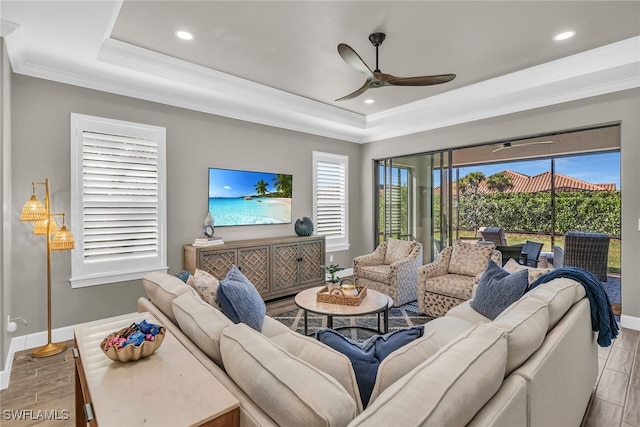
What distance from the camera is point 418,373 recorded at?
1.00 meters

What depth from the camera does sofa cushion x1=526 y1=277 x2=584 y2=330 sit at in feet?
5.64

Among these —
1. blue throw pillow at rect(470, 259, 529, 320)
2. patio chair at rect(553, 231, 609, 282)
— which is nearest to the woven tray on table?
blue throw pillow at rect(470, 259, 529, 320)

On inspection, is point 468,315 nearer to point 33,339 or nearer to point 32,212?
point 32,212

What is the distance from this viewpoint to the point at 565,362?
1.57 metres

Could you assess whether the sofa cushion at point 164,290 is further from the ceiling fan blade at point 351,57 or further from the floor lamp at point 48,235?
the ceiling fan blade at point 351,57

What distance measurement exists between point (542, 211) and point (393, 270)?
3743mm

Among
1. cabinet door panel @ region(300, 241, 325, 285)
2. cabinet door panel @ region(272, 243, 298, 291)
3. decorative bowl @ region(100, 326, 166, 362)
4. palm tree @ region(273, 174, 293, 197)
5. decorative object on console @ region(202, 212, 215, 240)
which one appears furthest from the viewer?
palm tree @ region(273, 174, 293, 197)

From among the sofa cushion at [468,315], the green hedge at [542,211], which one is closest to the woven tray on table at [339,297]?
the sofa cushion at [468,315]

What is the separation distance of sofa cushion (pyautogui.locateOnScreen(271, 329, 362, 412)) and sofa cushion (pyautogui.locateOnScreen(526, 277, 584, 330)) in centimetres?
121

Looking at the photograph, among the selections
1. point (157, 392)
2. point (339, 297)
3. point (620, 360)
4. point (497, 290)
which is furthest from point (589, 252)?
point (157, 392)

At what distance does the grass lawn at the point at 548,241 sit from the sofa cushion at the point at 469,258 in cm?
283

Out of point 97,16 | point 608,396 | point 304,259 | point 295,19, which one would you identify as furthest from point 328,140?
point 608,396

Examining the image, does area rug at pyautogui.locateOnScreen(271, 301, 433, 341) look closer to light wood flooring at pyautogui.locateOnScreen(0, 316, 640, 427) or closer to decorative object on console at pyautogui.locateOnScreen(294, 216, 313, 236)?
decorative object on console at pyautogui.locateOnScreen(294, 216, 313, 236)

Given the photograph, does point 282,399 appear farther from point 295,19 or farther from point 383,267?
point 383,267
